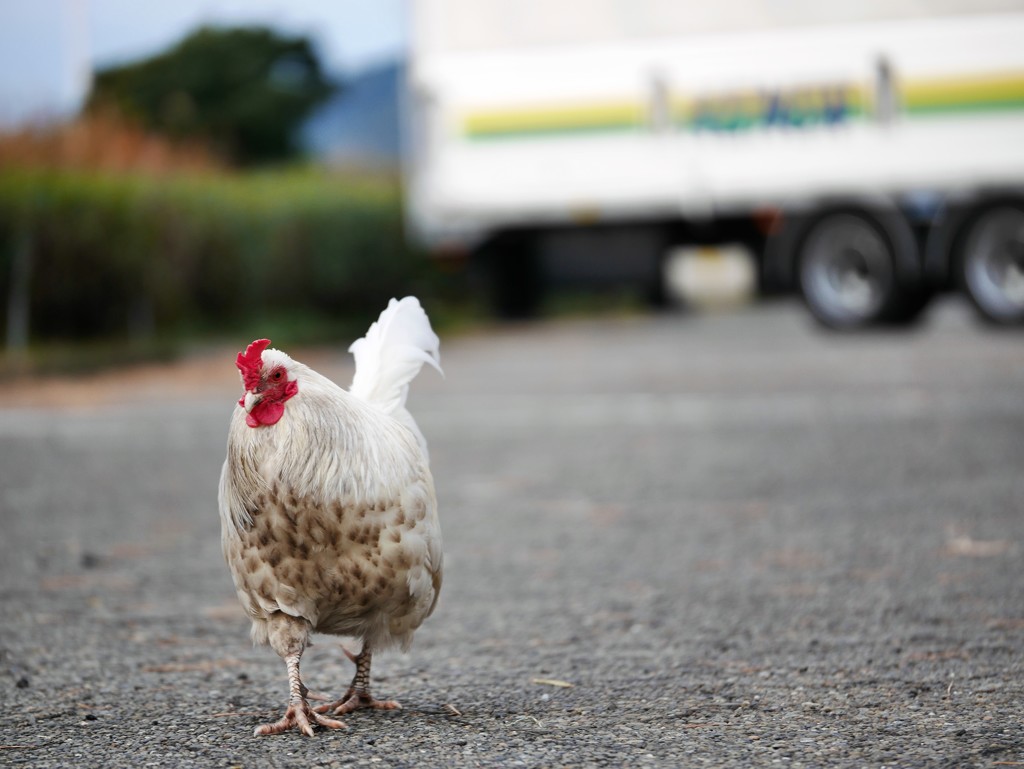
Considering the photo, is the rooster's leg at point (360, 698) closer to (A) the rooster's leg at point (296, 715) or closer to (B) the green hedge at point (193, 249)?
(A) the rooster's leg at point (296, 715)

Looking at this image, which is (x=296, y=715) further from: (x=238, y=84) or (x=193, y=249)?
(x=238, y=84)

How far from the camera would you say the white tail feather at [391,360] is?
4449 mm

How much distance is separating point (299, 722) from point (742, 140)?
12.3 meters

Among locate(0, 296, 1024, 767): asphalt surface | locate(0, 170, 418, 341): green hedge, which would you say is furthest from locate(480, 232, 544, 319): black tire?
locate(0, 296, 1024, 767): asphalt surface

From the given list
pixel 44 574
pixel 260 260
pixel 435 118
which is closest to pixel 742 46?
pixel 435 118

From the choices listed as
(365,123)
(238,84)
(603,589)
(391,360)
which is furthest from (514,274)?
(238,84)

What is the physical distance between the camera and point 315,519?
3.86 m

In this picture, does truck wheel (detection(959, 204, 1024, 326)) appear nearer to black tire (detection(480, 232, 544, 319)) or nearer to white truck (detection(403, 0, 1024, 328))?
white truck (detection(403, 0, 1024, 328))

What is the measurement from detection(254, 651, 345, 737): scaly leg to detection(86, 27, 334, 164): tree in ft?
83.2

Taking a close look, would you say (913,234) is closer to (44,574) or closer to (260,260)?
(260,260)

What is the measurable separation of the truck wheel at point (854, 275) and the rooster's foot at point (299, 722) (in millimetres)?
11863

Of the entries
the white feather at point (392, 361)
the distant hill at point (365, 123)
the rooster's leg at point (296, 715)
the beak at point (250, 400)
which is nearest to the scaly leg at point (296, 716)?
the rooster's leg at point (296, 715)

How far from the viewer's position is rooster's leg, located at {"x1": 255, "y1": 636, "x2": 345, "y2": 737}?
3.96 meters

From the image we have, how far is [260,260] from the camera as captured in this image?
1802 centimetres
